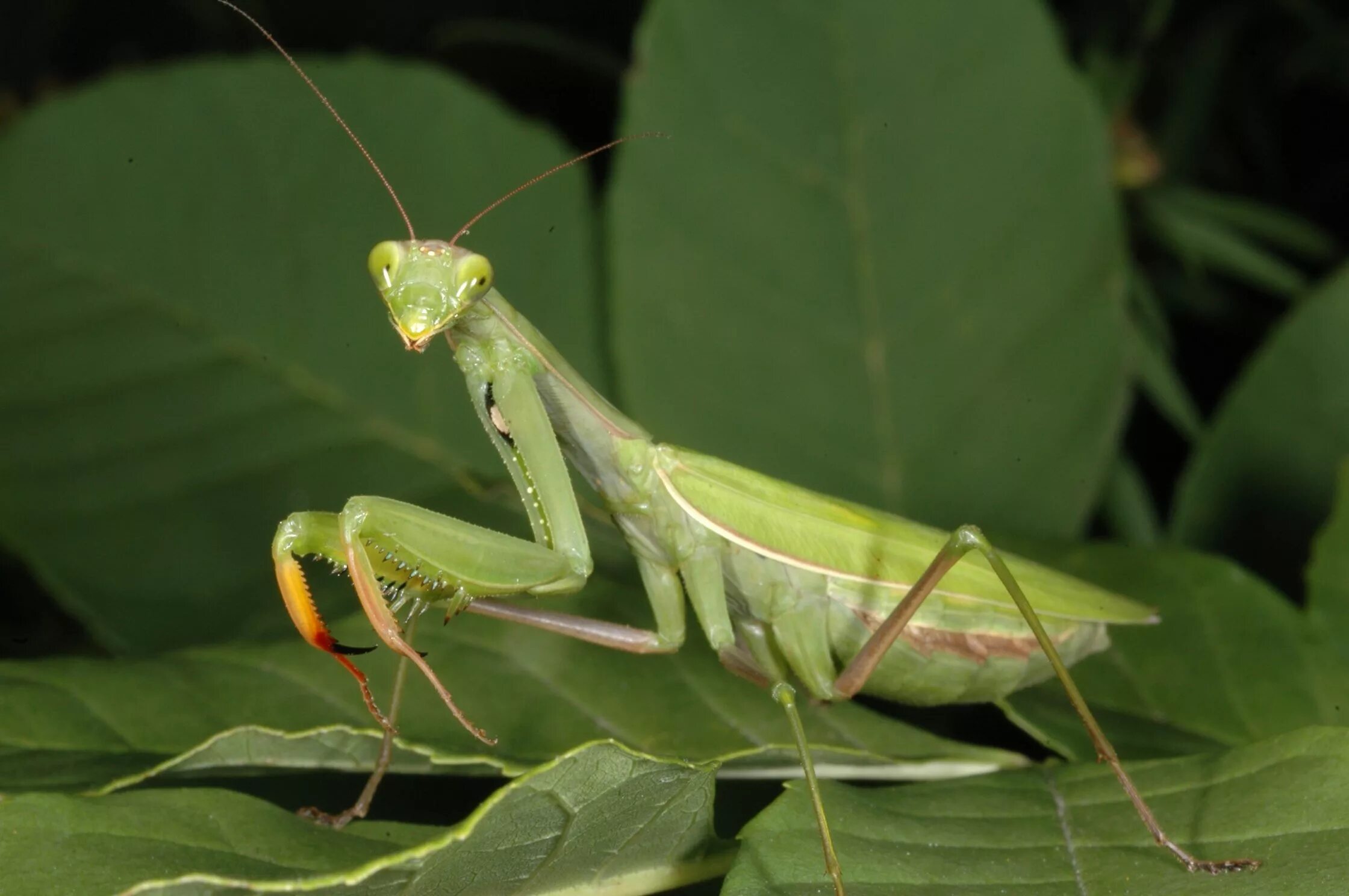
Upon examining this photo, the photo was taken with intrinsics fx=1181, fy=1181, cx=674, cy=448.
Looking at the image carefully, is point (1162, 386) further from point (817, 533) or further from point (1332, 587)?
point (817, 533)

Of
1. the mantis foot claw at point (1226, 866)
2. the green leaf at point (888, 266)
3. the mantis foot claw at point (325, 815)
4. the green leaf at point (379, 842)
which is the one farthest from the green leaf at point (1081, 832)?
the green leaf at point (888, 266)

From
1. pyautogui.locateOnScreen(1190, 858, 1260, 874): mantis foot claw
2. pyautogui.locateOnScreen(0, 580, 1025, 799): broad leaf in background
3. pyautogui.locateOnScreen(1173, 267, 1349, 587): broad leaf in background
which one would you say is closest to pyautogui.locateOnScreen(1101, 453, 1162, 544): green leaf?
pyautogui.locateOnScreen(1173, 267, 1349, 587): broad leaf in background

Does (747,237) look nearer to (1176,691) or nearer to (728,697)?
(728,697)

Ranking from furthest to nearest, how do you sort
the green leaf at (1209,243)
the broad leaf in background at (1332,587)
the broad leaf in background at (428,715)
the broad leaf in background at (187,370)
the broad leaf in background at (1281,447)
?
the green leaf at (1209,243), the broad leaf in background at (187,370), the broad leaf in background at (1281,447), the broad leaf in background at (1332,587), the broad leaf in background at (428,715)

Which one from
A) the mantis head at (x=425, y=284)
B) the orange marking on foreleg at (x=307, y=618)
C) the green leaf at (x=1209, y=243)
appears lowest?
the orange marking on foreleg at (x=307, y=618)

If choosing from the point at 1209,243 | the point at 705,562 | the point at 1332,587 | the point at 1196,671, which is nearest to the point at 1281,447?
the point at 1332,587

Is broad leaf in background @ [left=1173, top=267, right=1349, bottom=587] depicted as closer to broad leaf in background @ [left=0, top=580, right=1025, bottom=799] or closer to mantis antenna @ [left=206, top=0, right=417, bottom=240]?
broad leaf in background @ [left=0, top=580, right=1025, bottom=799]

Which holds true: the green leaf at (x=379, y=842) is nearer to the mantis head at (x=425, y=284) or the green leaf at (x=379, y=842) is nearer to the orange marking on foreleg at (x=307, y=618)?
the orange marking on foreleg at (x=307, y=618)

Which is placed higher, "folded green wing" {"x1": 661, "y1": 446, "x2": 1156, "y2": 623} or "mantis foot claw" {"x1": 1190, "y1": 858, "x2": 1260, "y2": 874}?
"folded green wing" {"x1": 661, "y1": 446, "x2": 1156, "y2": 623}
